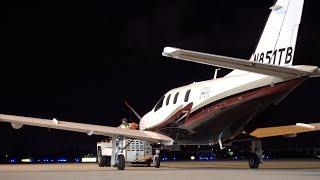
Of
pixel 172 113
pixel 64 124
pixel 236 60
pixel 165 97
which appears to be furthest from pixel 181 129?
pixel 236 60

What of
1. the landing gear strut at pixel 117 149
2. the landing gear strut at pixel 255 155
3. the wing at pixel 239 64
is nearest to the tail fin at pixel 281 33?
the wing at pixel 239 64

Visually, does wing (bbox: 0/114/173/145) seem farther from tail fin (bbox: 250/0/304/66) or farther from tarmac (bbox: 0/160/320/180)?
tail fin (bbox: 250/0/304/66)

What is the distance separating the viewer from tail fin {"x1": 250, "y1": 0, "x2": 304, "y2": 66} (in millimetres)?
20938

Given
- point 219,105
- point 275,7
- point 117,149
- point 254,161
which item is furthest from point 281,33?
point 117,149

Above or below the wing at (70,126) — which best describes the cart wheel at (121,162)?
below

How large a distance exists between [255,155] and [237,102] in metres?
4.76

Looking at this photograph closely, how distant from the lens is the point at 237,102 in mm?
21969

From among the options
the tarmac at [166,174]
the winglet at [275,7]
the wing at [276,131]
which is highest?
the winglet at [275,7]

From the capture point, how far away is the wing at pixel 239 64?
615 inches

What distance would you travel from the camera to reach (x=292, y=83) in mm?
20141

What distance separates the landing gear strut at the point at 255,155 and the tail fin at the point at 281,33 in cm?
528

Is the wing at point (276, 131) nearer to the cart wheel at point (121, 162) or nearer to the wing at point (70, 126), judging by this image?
the wing at point (70, 126)

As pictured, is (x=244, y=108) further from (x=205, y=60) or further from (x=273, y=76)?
(x=205, y=60)

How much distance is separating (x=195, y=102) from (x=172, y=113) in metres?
2.10
